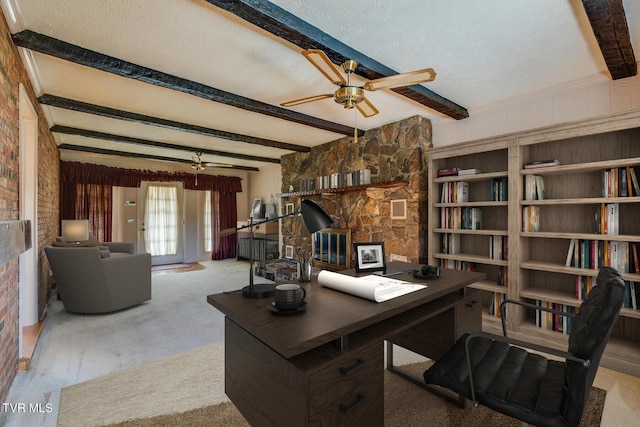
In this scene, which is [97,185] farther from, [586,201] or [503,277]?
[586,201]

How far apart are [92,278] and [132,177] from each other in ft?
12.6

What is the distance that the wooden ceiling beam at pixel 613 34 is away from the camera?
5.50ft

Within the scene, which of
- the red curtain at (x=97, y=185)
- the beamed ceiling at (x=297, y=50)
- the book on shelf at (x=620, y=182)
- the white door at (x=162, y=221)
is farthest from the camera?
the white door at (x=162, y=221)

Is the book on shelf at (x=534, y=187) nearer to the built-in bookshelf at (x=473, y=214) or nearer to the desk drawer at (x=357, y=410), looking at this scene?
the built-in bookshelf at (x=473, y=214)

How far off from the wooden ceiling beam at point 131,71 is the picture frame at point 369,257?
2.13 m

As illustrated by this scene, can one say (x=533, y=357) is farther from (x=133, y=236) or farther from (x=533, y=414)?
(x=133, y=236)

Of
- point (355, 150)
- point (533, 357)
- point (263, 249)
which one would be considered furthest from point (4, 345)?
point (263, 249)

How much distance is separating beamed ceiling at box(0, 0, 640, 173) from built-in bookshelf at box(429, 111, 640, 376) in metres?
0.55

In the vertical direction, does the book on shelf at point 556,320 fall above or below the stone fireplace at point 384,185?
below

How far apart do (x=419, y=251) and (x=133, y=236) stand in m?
6.23

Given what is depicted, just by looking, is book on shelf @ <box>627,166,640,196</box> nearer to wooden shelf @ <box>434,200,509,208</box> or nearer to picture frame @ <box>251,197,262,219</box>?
wooden shelf @ <box>434,200,509,208</box>

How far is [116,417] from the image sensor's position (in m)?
1.79

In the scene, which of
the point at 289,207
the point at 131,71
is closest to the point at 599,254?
the point at 131,71

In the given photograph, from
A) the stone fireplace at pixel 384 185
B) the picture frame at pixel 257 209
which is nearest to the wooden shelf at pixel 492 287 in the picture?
the stone fireplace at pixel 384 185
